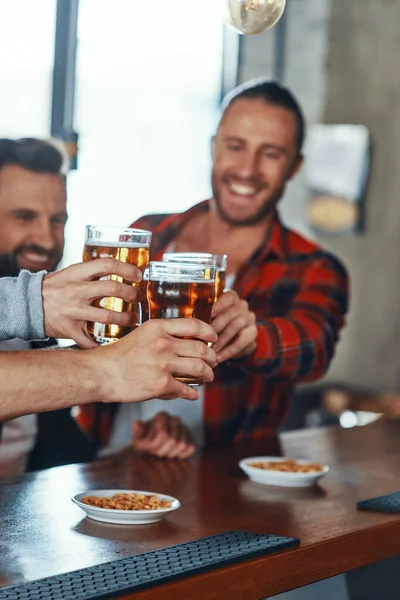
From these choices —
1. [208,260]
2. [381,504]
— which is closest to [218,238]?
[208,260]


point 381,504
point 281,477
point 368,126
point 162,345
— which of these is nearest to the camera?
point 162,345

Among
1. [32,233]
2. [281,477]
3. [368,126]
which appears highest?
[368,126]

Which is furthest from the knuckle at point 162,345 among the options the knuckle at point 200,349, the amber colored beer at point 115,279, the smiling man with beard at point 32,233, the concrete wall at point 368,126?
the concrete wall at point 368,126

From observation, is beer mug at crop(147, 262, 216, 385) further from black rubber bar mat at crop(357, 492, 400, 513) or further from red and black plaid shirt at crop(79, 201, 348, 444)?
red and black plaid shirt at crop(79, 201, 348, 444)

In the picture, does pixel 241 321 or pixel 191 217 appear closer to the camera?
pixel 241 321

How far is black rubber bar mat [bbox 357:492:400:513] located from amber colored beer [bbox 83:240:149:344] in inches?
21.9

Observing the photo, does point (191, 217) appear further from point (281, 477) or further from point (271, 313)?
point (281, 477)

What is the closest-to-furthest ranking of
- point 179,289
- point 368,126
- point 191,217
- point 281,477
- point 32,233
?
point 179,289
point 281,477
point 32,233
point 191,217
point 368,126

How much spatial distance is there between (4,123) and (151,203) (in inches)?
31.5

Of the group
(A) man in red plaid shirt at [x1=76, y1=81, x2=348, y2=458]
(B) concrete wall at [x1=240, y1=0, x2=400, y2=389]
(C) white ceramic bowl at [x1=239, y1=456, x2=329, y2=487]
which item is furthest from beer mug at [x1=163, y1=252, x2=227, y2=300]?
(B) concrete wall at [x1=240, y1=0, x2=400, y2=389]

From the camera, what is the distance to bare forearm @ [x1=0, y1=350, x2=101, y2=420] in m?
1.49

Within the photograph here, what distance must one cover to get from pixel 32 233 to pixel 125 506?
3.36ft

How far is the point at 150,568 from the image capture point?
1408 millimetres

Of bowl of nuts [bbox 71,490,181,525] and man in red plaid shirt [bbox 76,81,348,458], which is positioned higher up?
man in red plaid shirt [bbox 76,81,348,458]
